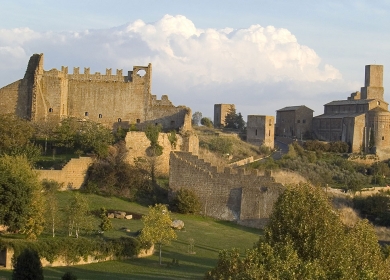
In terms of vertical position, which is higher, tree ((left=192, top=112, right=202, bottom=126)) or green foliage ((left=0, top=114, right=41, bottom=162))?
tree ((left=192, top=112, right=202, bottom=126))

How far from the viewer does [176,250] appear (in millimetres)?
31828

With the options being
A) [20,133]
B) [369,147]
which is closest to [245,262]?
[20,133]

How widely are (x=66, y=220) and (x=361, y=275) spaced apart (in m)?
13.7

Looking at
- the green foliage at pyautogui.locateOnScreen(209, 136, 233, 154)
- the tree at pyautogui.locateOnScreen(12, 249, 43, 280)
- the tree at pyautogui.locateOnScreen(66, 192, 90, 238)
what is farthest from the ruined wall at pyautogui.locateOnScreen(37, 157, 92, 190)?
the tree at pyautogui.locateOnScreen(12, 249, 43, 280)

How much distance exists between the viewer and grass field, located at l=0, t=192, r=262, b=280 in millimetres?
27156

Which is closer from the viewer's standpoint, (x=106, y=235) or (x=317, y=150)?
(x=106, y=235)

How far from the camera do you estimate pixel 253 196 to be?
128 ft

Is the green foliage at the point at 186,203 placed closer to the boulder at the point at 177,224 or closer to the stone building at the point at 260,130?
the boulder at the point at 177,224

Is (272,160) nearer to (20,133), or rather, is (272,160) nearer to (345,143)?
(345,143)

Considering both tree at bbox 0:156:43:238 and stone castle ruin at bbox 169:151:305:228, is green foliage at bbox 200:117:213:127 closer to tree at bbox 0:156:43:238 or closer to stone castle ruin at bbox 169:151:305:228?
stone castle ruin at bbox 169:151:305:228

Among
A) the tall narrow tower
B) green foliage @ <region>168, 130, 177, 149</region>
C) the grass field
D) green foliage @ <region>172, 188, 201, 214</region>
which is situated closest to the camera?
the grass field

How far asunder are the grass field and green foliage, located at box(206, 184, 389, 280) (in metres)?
4.39

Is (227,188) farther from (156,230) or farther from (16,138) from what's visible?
(16,138)

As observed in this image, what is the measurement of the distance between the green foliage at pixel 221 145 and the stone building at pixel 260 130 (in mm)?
6541
